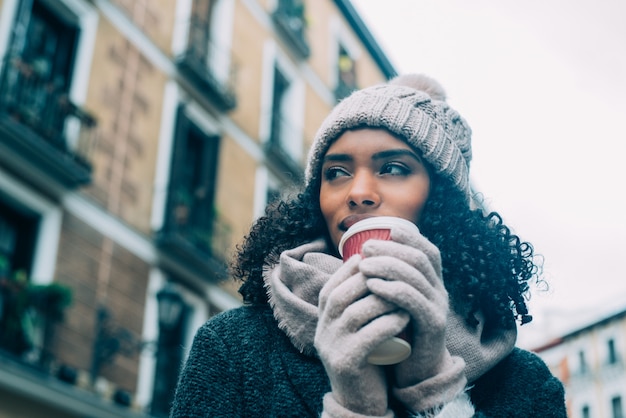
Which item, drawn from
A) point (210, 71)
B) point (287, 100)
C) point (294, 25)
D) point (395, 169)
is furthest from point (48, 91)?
point (395, 169)

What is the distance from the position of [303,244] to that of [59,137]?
9492 mm

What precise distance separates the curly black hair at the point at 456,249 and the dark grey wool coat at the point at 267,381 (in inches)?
4.9

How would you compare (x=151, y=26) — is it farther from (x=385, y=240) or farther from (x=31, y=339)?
(x=385, y=240)

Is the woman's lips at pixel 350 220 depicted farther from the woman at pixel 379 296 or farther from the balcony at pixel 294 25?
the balcony at pixel 294 25

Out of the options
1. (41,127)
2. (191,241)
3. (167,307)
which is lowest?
(167,307)

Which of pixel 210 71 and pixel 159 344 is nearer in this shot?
pixel 159 344

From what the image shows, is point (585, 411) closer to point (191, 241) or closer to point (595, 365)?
point (595, 365)

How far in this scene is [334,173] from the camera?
77.6 inches

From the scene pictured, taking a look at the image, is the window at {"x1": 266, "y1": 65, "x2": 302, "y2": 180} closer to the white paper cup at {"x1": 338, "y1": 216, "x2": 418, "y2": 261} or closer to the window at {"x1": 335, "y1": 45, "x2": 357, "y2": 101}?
the window at {"x1": 335, "y1": 45, "x2": 357, "y2": 101}

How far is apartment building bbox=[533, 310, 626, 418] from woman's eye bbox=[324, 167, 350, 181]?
34781 mm

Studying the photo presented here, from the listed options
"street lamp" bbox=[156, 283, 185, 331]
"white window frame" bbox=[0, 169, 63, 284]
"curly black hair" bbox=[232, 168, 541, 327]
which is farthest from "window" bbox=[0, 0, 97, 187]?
"curly black hair" bbox=[232, 168, 541, 327]

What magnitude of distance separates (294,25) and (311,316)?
17377 millimetres

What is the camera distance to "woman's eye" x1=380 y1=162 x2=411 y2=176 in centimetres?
189

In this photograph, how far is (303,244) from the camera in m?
2.02
